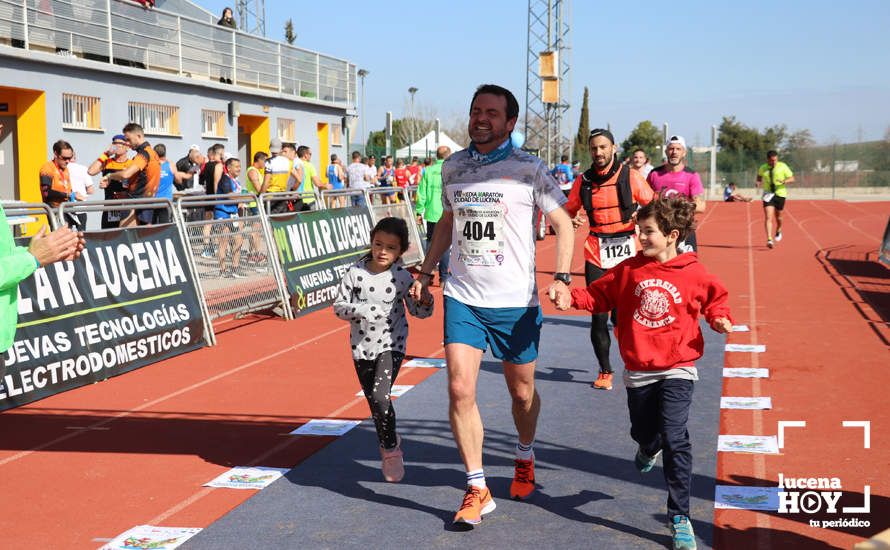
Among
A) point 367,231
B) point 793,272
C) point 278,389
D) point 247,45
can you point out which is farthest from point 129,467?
point 247,45

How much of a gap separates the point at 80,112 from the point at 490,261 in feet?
56.1

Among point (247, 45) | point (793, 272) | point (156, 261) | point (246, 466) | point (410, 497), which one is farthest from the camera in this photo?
point (247, 45)

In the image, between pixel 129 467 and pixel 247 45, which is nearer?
pixel 129 467

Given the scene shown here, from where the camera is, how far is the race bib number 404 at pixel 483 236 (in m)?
5.38

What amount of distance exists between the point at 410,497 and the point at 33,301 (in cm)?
423

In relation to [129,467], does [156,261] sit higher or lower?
higher

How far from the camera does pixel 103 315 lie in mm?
9344

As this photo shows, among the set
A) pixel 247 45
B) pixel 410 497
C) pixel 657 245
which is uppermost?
pixel 247 45

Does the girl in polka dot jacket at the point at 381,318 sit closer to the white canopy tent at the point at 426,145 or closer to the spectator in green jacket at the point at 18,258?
the spectator in green jacket at the point at 18,258

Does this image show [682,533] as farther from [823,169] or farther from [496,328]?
[823,169]

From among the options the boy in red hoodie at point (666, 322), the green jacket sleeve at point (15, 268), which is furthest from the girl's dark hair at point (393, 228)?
the green jacket sleeve at point (15, 268)

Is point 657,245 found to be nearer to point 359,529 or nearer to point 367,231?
point 359,529

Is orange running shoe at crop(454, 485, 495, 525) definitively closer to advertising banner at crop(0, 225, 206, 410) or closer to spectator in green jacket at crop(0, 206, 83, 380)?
spectator in green jacket at crop(0, 206, 83, 380)

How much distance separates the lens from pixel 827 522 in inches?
207
